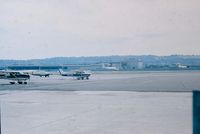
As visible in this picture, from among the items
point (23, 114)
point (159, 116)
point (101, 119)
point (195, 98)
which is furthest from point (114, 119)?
point (195, 98)

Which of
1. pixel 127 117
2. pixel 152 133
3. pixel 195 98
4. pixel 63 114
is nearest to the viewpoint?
pixel 195 98

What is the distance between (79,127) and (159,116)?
5.25m

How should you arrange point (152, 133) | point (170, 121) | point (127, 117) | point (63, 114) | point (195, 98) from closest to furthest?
point (195, 98)
point (152, 133)
point (170, 121)
point (127, 117)
point (63, 114)

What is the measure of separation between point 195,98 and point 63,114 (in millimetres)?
14483

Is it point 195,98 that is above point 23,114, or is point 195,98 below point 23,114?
above

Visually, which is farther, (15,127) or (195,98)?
(15,127)

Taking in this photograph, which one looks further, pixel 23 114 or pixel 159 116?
pixel 23 114

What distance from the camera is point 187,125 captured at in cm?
1541

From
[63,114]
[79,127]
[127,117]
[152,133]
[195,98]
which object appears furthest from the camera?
[63,114]

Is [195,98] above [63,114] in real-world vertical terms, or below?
above

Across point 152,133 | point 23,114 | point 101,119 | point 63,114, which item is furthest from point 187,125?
point 23,114

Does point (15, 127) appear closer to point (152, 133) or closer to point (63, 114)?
point (63, 114)

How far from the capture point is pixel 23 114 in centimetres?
2012

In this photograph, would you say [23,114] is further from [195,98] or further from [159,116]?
[195,98]
